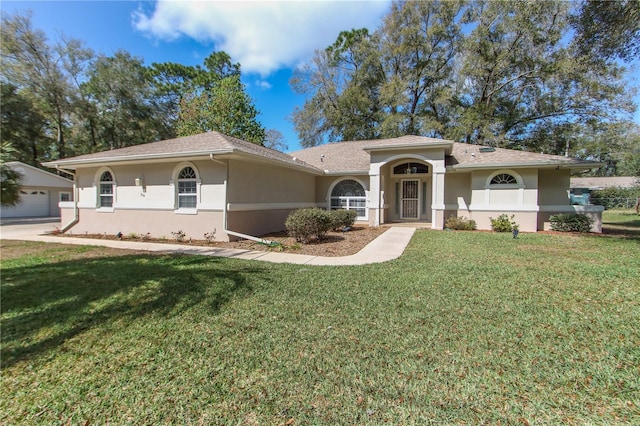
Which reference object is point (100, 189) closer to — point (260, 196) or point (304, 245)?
point (260, 196)

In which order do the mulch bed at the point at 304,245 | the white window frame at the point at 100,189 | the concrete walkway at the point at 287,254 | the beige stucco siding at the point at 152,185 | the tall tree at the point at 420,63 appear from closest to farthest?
the concrete walkway at the point at 287,254, the mulch bed at the point at 304,245, the beige stucco siding at the point at 152,185, the white window frame at the point at 100,189, the tall tree at the point at 420,63

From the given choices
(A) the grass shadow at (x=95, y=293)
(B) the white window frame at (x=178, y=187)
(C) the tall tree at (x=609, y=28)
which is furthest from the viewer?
(B) the white window frame at (x=178, y=187)

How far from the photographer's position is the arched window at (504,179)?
1306cm

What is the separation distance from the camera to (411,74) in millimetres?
25141

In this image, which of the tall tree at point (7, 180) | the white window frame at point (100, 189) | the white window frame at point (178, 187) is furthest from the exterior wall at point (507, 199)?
the white window frame at point (100, 189)

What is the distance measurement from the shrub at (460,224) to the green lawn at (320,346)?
23.7 feet

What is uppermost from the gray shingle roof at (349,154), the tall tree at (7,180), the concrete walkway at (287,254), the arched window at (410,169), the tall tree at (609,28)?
the tall tree at (609,28)

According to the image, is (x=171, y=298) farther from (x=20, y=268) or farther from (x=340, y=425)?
(x=20, y=268)

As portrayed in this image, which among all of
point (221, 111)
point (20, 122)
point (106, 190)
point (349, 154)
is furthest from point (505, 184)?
point (20, 122)

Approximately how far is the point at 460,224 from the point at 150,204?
13.5 meters

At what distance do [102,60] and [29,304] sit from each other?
3207cm

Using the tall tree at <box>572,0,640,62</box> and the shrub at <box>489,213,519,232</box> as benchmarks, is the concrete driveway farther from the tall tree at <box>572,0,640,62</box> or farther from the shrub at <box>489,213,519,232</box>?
the tall tree at <box>572,0,640,62</box>

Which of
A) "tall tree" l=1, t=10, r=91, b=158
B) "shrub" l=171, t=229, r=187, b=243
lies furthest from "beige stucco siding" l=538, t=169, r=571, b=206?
"tall tree" l=1, t=10, r=91, b=158

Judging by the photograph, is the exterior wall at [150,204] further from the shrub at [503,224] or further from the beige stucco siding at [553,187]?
the beige stucco siding at [553,187]
